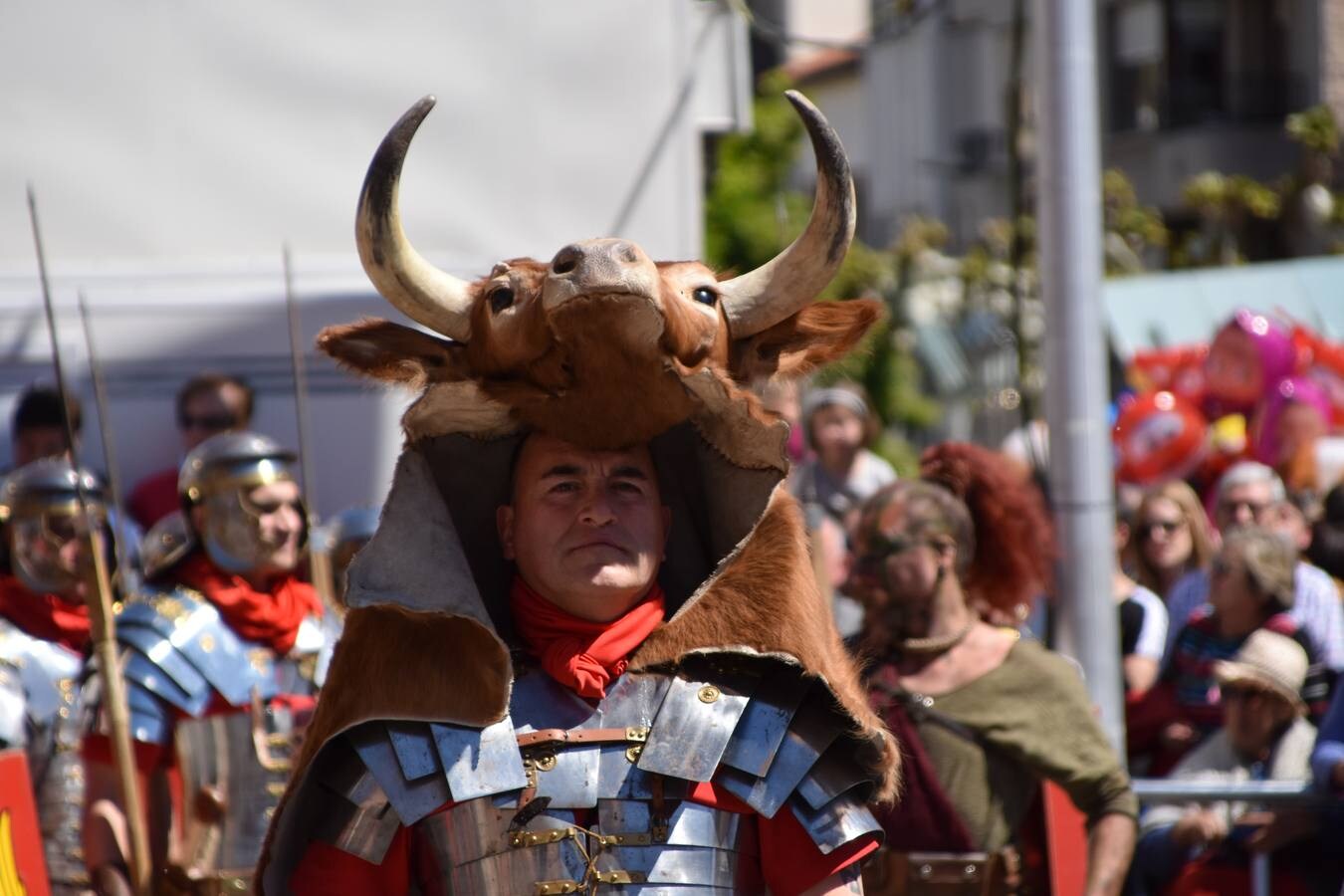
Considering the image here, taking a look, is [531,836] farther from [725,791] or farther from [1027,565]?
[1027,565]

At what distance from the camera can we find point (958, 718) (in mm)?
4777

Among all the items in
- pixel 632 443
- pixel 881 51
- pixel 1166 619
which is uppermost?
pixel 881 51

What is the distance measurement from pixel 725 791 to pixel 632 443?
583mm

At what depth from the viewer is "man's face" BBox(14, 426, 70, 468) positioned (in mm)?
7121

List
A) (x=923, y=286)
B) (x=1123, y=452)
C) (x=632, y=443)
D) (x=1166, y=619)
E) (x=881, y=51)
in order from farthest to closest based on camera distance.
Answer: (x=881, y=51) < (x=923, y=286) < (x=1123, y=452) < (x=1166, y=619) < (x=632, y=443)

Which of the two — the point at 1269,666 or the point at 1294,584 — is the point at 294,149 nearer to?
the point at 1294,584

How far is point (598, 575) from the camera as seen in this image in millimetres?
3229

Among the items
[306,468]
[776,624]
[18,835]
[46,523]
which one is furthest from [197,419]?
[776,624]

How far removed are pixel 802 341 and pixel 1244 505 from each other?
4.28m

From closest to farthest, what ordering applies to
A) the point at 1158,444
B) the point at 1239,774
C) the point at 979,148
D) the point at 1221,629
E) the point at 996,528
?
the point at 996,528 < the point at 1239,774 < the point at 1221,629 < the point at 1158,444 < the point at 979,148

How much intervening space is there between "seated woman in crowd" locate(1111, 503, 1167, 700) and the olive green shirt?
130 cm

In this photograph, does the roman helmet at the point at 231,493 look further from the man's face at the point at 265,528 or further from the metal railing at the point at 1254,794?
the metal railing at the point at 1254,794

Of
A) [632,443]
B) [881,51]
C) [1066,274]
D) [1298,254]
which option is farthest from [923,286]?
[632,443]

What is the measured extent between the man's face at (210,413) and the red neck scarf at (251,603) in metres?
2.11
